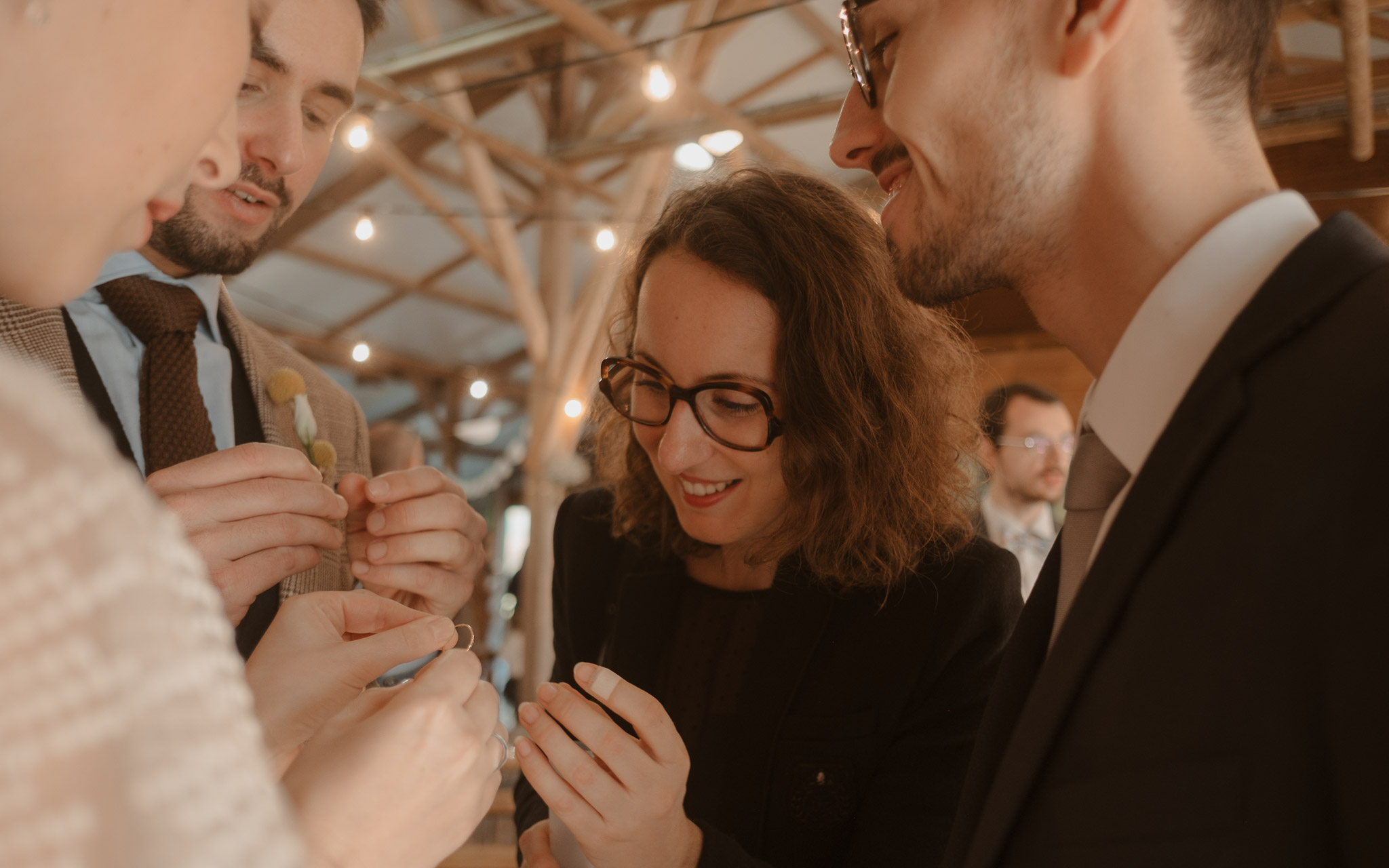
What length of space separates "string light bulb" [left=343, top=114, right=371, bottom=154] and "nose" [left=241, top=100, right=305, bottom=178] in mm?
3652

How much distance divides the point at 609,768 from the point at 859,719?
1.82 ft

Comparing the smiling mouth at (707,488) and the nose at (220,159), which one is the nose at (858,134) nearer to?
the smiling mouth at (707,488)

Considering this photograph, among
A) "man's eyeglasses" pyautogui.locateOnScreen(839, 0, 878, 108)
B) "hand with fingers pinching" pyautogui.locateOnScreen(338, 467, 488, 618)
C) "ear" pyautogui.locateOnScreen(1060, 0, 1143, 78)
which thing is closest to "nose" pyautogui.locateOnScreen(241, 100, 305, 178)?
"hand with fingers pinching" pyautogui.locateOnScreen(338, 467, 488, 618)

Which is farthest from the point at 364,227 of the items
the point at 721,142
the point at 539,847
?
the point at 539,847

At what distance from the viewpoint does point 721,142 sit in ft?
19.1

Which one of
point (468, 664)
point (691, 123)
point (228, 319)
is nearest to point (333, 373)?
point (691, 123)

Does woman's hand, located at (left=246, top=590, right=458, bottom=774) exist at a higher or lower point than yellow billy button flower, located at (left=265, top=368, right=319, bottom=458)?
lower

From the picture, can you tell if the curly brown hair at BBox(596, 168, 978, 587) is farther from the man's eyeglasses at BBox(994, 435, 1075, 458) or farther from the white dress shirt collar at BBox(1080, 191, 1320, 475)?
the man's eyeglasses at BBox(994, 435, 1075, 458)

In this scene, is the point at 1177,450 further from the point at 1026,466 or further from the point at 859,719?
the point at 1026,466

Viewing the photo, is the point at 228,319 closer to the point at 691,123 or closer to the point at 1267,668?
the point at 1267,668

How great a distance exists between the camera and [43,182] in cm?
70

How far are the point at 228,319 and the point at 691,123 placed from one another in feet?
19.1

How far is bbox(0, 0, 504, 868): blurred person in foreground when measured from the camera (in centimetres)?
50

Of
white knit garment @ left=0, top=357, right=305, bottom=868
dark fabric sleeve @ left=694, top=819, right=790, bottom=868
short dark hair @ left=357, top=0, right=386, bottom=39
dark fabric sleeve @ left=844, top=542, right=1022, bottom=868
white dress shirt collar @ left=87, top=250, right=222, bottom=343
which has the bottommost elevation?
dark fabric sleeve @ left=694, top=819, right=790, bottom=868
